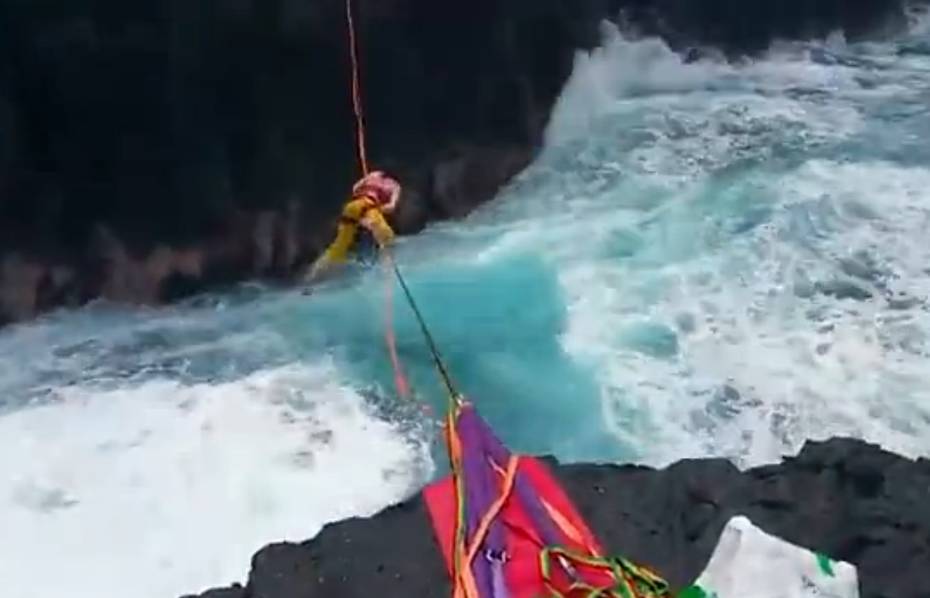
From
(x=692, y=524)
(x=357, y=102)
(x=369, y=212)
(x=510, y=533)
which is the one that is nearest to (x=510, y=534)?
(x=510, y=533)

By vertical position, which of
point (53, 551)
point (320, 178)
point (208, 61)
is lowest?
point (53, 551)

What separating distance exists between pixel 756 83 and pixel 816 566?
40.2 ft

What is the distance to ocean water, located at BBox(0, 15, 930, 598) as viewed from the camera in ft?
21.8

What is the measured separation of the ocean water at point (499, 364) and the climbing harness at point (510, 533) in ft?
10.2

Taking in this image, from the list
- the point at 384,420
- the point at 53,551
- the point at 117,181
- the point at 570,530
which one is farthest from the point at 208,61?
the point at 570,530

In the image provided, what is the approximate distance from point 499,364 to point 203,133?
8.50ft

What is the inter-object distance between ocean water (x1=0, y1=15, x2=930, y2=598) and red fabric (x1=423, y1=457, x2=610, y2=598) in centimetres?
297

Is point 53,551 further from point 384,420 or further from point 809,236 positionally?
point 809,236

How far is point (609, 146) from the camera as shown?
477 inches

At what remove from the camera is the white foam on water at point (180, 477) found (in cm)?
623

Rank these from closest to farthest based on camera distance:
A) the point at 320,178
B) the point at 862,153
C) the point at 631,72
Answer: the point at 320,178 → the point at 862,153 → the point at 631,72

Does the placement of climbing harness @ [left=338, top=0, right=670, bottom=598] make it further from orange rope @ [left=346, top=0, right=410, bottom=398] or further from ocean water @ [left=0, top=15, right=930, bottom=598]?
ocean water @ [left=0, top=15, right=930, bottom=598]

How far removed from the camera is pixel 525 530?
3.07 meters

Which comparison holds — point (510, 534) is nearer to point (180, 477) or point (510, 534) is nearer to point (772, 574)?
point (772, 574)
